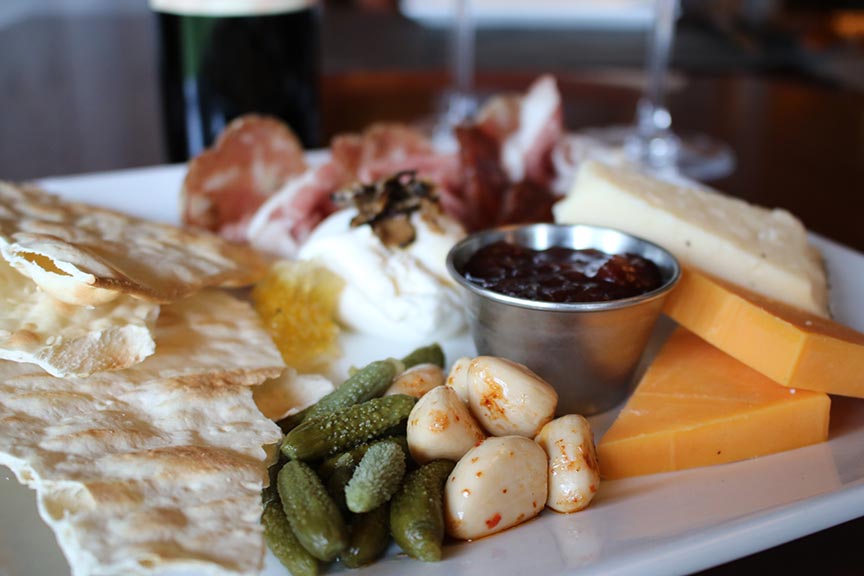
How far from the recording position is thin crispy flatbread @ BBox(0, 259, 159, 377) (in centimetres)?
131

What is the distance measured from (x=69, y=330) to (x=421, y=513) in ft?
2.23

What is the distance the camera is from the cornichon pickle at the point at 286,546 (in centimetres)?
106

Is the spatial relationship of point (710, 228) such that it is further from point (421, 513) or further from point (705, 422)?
point (421, 513)

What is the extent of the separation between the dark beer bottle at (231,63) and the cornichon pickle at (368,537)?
5.79 feet

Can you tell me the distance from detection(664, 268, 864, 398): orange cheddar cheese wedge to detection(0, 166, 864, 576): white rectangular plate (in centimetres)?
10

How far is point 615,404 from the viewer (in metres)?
1.58

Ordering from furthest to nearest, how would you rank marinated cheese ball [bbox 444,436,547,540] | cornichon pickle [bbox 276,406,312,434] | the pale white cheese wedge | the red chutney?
the pale white cheese wedge, the red chutney, cornichon pickle [bbox 276,406,312,434], marinated cheese ball [bbox 444,436,547,540]

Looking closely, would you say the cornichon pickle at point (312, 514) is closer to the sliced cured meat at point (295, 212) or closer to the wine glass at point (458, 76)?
the sliced cured meat at point (295, 212)

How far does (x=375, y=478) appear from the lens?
3.69 feet

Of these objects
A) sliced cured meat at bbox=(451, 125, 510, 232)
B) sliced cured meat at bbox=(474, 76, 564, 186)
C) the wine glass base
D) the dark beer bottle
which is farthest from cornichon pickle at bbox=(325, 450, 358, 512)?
the dark beer bottle

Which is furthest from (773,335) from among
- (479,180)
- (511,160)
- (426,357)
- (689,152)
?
(689,152)

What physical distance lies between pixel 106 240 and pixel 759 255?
1.28 metres

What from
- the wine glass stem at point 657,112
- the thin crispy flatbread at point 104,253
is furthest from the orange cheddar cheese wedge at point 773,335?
the wine glass stem at point 657,112

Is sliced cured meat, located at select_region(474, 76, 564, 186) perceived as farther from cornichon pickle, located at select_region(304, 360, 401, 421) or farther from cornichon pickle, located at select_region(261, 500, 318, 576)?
cornichon pickle, located at select_region(261, 500, 318, 576)
